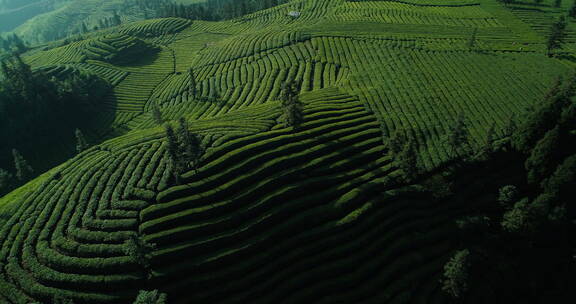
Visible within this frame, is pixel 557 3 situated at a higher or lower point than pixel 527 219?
higher

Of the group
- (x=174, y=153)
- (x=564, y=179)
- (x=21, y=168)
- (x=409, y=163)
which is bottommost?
(x=21, y=168)

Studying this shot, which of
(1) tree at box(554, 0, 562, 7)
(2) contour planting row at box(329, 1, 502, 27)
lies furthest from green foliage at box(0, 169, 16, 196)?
(1) tree at box(554, 0, 562, 7)

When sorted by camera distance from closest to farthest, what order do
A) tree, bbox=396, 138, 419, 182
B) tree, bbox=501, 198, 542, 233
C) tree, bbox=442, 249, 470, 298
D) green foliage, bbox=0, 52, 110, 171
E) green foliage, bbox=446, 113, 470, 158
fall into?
tree, bbox=442, 249, 470, 298 → tree, bbox=501, 198, 542, 233 → tree, bbox=396, 138, 419, 182 → green foliage, bbox=446, 113, 470, 158 → green foliage, bbox=0, 52, 110, 171

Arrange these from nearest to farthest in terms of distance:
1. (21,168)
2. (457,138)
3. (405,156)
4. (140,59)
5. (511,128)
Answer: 1. (405,156)
2. (457,138)
3. (511,128)
4. (21,168)
5. (140,59)

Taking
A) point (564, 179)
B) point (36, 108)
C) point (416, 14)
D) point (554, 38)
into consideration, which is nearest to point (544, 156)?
point (564, 179)

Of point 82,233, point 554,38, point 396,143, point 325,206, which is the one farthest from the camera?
point 554,38

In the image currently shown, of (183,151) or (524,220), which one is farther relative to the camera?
(183,151)

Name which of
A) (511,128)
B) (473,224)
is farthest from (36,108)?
(511,128)

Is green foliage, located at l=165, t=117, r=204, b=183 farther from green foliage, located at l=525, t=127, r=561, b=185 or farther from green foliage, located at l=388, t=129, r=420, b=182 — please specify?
green foliage, located at l=525, t=127, r=561, b=185

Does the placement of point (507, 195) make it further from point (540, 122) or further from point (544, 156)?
→ point (540, 122)

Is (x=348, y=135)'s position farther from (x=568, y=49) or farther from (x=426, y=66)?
(x=568, y=49)
